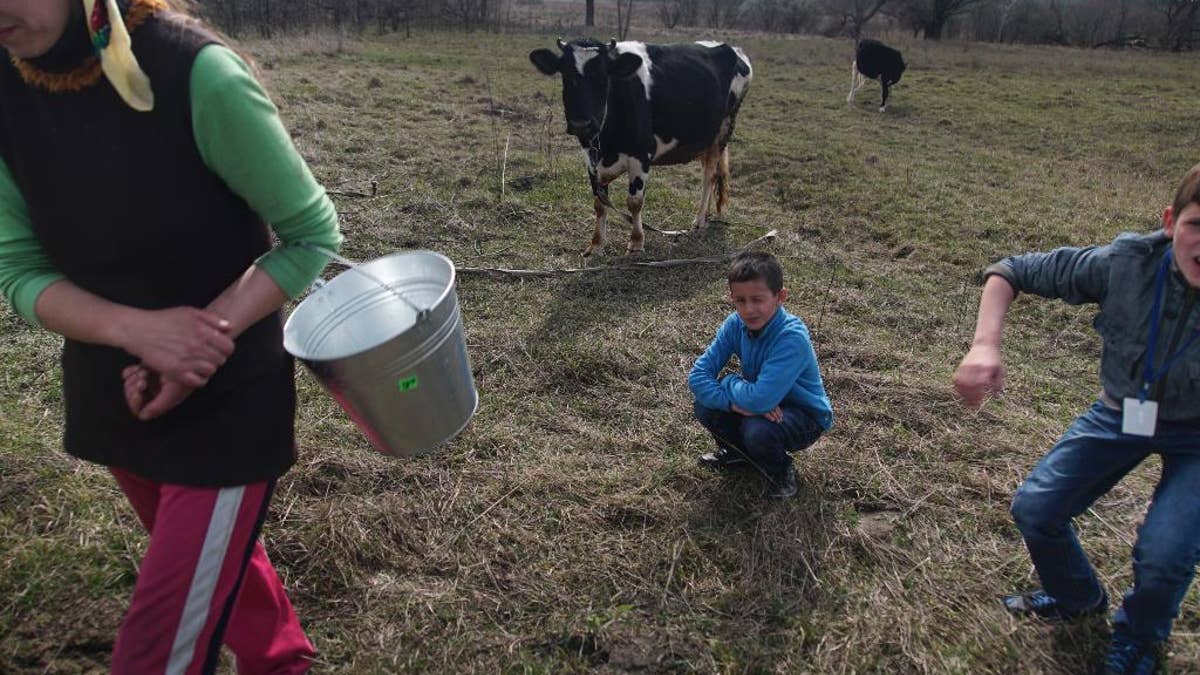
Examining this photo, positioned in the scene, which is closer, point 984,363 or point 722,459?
point 984,363

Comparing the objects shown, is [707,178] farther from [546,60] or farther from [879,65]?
[879,65]

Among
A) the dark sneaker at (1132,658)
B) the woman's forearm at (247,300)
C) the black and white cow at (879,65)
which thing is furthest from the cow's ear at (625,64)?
the black and white cow at (879,65)

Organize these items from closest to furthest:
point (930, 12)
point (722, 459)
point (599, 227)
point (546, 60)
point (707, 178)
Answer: point (722, 459), point (546, 60), point (599, 227), point (707, 178), point (930, 12)

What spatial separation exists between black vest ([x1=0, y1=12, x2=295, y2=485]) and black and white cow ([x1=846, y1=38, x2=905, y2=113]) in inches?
550

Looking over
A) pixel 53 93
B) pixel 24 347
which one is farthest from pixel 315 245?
pixel 24 347

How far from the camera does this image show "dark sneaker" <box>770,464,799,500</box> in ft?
9.29

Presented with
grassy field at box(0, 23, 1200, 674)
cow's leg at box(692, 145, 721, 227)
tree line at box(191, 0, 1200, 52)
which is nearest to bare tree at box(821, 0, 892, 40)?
tree line at box(191, 0, 1200, 52)

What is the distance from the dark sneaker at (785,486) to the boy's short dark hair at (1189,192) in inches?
56.4

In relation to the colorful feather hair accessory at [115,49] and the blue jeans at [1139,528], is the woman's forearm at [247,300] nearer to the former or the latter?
the colorful feather hair accessory at [115,49]

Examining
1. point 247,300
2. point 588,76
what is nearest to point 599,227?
point 588,76

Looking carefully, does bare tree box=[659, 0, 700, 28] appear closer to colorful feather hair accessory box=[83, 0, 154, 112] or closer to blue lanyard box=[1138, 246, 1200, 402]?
blue lanyard box=[1138, 246, 1200, 402]

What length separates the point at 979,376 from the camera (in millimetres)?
1911

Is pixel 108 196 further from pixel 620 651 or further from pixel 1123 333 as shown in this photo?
pixel 1123 333

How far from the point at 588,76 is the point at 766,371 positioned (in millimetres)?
3380
